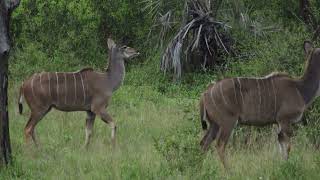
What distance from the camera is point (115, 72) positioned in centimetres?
997

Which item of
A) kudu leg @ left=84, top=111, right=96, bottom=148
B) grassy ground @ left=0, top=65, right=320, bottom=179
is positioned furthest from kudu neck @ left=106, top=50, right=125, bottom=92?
grassy ground @ left=0, top=65, right=320, bottom=179

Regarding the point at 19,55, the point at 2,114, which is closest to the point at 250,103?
the point at 2,114

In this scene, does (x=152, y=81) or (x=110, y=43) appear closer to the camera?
(x=110, y=43)

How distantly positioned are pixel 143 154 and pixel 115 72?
8.22ft

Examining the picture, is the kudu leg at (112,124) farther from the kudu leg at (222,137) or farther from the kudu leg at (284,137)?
the kudu leg at (284,137)

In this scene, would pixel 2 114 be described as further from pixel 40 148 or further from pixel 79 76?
pixel 79 76

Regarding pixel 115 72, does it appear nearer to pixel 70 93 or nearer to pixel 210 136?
pixel 70 93

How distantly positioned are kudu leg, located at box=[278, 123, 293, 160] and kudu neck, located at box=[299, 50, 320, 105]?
457 millimetres

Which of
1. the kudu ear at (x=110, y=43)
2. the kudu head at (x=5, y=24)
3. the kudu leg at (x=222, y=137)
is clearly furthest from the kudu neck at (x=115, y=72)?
the kudu head at (x=5, y=24)

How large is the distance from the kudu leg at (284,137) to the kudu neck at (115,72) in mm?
3182

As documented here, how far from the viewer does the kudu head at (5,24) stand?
673 centimetres

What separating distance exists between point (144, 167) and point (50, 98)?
2645 millimetres

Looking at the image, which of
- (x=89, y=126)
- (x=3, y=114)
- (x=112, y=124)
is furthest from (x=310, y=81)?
(x=3, y=114)

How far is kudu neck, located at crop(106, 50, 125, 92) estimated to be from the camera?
980 centimetres
